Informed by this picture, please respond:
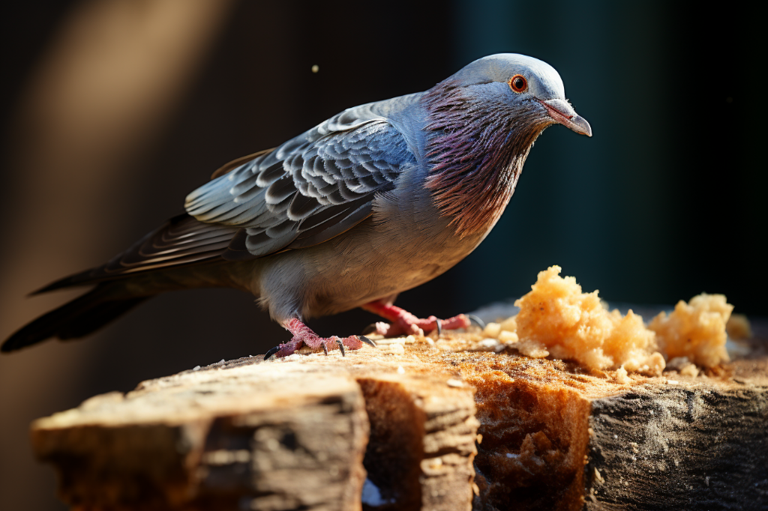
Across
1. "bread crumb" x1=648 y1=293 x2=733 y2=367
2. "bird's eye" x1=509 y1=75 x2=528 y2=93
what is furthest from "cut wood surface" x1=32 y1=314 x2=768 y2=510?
"bird's eye" x1=509 y1=75 x2=528 y2=93

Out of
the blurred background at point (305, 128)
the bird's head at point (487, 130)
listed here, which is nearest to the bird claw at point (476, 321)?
the bird's head at point (487, 130)

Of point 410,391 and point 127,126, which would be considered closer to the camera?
point 410,391

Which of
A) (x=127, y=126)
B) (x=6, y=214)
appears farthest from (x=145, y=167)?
(x=6, y=214)

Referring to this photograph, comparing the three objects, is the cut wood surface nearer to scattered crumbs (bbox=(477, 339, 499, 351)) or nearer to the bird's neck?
scattered crumbs (bbox=(477, 339, 499, 351))

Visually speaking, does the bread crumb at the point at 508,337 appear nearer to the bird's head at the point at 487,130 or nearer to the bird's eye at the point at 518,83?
the bird's head at the point at 487,130

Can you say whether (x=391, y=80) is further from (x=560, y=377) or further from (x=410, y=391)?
(x=410, y=391)

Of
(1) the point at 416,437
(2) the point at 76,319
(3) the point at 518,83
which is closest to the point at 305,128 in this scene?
(2) the point at 76,319

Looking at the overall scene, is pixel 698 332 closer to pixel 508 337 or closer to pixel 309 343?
pixel 508 337
